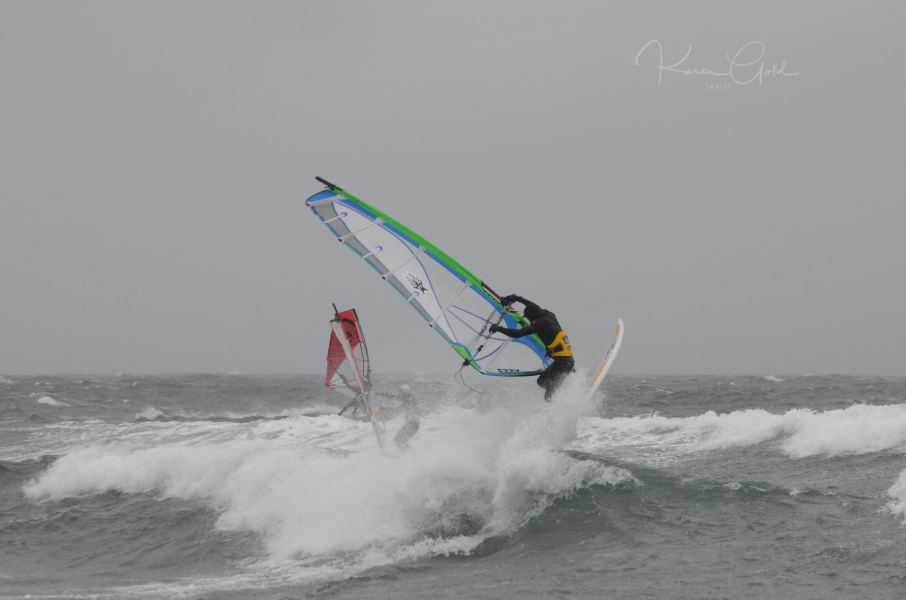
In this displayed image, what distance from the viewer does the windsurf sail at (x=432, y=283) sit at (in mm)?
9242

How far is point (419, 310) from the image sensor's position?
9414 mm

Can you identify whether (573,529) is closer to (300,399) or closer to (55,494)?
(55,494)

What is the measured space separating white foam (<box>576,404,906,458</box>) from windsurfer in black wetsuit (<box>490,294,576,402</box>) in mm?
5054

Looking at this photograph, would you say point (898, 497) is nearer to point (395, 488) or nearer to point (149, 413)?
point (395, 488)

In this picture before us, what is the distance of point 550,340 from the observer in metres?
8.59

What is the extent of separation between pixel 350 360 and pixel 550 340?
112 inches

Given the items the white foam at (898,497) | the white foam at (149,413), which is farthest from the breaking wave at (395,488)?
the white foam at (149,413)

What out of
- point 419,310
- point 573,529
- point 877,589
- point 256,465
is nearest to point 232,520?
point 256,465

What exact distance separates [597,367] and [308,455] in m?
4.96

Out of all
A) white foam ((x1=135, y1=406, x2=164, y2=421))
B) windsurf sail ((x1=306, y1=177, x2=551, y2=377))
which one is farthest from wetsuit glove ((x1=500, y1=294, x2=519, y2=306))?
white foam ((x1=135, y1=406, x2=164, y2=421))

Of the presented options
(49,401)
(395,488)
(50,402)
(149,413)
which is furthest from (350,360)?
(49,401)

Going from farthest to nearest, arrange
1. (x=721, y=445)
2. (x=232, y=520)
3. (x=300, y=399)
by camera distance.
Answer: (x=300, y=399) → (x=721, y=445) → (x=232, y=520)

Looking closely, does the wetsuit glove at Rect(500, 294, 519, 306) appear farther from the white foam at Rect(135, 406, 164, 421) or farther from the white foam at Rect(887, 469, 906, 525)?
the white foam at Rect(135, 406, 164, 421)

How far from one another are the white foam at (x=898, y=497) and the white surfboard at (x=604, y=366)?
3.10m
